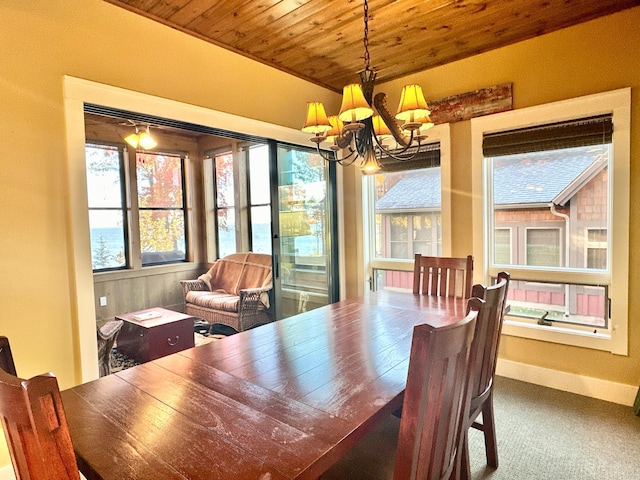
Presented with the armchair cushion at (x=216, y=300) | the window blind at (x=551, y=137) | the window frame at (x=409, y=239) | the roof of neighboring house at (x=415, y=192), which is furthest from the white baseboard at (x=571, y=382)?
the armchair cushion at (x=216, y=300)

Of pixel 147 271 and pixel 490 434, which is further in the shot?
pixel 147 271

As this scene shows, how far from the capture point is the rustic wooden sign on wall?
3.00 m

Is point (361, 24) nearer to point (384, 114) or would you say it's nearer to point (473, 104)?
point (384, 114)

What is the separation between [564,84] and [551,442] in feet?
8.07

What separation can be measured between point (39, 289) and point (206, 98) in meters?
1.69

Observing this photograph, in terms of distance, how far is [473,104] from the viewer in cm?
315

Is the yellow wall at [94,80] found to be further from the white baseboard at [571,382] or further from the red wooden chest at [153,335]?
the red wooden chest at [153,335]

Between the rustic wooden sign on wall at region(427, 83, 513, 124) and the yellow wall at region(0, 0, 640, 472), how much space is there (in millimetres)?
71

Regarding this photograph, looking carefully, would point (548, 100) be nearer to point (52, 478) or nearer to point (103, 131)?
point (52, 478)

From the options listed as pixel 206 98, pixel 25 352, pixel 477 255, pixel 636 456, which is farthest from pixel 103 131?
pixel 636 456

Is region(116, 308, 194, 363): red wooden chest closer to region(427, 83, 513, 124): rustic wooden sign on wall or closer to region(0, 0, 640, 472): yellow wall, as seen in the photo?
region(0, 0, 640, 472): yellow wall

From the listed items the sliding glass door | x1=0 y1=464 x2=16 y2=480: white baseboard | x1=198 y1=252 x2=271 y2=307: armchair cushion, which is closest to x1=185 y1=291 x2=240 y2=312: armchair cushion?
x1=198 y1=252 x2=271 y2=307: armchair cushion

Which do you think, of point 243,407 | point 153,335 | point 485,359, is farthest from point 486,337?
point 153,335

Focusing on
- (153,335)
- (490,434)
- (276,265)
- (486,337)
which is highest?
(276,265)
